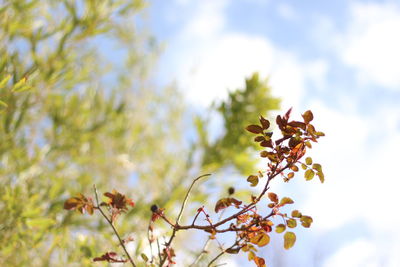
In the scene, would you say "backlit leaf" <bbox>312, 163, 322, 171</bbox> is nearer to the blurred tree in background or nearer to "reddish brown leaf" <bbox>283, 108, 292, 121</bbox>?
"reddish brown leaf" <bbox>283, 108, 292, 121</bbox>

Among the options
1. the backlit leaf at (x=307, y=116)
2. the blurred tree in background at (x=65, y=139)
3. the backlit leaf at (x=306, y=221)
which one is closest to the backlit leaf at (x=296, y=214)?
the backlit leaf at (x=306, y=221)

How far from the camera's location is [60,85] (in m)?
2.63

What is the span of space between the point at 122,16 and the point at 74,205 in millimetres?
1933

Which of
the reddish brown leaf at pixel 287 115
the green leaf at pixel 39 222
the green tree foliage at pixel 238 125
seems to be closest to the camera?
the reddish brown leaf at pixel 287 115

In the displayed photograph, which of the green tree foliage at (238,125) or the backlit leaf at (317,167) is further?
the green tree foliage at (238,125)

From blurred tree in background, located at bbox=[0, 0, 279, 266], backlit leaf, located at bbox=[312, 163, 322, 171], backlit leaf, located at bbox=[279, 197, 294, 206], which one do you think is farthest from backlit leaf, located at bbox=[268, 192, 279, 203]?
blurred tree in background, located at bbox=[0, 0, 279, 266]

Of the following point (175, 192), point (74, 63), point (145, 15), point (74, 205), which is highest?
point (145, 15)

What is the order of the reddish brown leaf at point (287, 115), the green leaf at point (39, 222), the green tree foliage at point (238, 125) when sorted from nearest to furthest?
the reddish brown leaf at point (287, 115), the green leaf at point (39, 222), the green tree foliage at point (238, 125)

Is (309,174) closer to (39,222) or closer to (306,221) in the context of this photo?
(306,221)

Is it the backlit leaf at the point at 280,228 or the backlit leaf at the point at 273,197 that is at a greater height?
the backlit leaf at the point at 273,197

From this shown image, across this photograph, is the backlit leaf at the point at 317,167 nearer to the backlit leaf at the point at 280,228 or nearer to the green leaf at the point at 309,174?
the green leaf at the point at 309,174

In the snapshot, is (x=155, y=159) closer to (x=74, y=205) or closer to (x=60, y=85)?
(x=60, y=85)

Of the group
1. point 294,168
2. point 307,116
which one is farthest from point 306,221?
point 307,116

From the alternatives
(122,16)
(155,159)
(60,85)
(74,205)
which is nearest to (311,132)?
(74,205)
